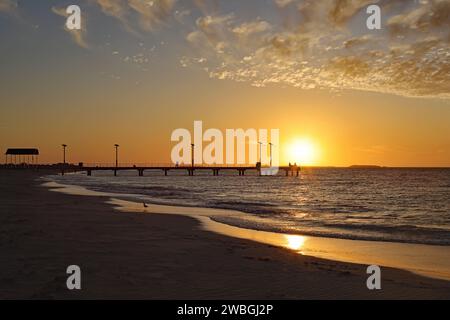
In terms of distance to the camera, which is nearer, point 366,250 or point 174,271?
point 174,271

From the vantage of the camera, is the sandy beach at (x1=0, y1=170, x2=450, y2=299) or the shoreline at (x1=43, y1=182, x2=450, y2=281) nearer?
the sandy beach at (x1=0, y1=170, x2=450, y2=299)

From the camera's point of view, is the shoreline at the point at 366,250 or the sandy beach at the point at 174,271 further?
the shoreline at the point at 366,250

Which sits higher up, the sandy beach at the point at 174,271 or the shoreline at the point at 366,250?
the sandy beach at the point at 174,271

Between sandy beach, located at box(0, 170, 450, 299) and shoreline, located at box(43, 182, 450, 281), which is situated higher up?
sandy beach, located at box(0, 170, 450, 299)

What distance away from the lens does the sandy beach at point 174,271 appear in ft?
29.2

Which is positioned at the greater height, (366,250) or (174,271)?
Result: (174,271)

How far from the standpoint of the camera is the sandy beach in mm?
8914

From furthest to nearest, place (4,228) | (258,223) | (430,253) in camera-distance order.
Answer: (258,223) < (4,228) < (430,253)

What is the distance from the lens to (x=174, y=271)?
10.8 m
